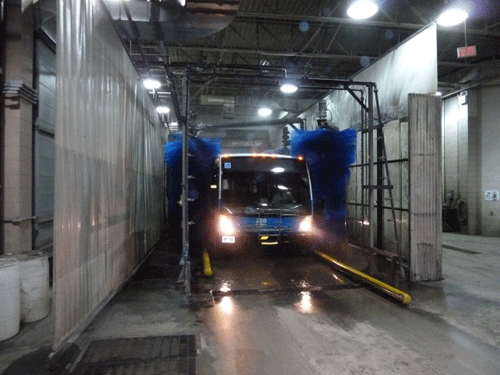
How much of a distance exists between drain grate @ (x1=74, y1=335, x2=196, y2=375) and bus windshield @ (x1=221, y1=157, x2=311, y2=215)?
14.1ft

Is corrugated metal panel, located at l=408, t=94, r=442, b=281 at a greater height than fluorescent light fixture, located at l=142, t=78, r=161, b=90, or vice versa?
fluorescent light fixture, located at l=142, t=78, r=161, b=90

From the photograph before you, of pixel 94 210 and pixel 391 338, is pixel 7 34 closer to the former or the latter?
pixel 94 210

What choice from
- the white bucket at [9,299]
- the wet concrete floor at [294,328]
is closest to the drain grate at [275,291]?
the wet concrete floor at [294,328]

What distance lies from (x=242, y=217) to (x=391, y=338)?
4484 millimetres

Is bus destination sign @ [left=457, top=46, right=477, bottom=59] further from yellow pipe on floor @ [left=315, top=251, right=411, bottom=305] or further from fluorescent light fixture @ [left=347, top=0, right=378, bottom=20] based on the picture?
yellow pipe on floor @ [left=315, top=251, right=411, bottom=305]

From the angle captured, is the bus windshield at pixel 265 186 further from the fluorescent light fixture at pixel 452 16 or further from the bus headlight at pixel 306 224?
the fluorescent light fixture at pixel 452 16

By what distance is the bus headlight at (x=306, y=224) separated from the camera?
27.7ft

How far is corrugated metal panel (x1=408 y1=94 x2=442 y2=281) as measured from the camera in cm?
677

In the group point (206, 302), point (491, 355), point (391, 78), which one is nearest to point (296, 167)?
point (391, 78)

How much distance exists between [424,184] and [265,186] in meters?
3.57

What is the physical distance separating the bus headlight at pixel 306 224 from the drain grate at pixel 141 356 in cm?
461

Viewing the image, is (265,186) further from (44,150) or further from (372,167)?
(44,150)

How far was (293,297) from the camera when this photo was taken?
595 centimetres

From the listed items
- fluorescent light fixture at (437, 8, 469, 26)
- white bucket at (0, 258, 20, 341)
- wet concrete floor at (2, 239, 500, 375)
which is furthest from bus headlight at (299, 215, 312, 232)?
white bucket at (0, 258, 20, 341)
